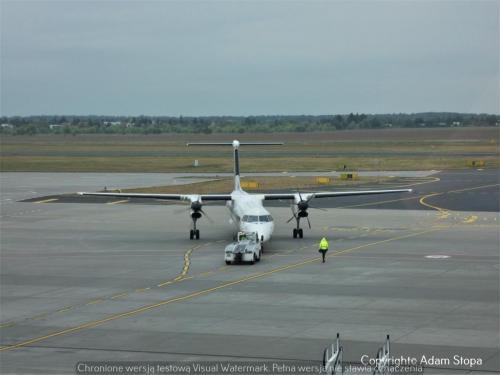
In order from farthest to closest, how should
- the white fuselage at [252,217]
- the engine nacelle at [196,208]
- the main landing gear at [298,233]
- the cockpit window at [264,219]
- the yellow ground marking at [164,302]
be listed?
A: the main landing gear at [298,233] → the engine nacelle at [196,208] → the cockpit window at [264,219] → the white fuselage at [252,217] → the yellow ground marking at [164,302]

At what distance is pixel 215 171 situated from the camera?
115 meters

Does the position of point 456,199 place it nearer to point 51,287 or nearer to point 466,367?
point 51,287

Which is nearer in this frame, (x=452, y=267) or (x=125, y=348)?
(x=125, y=348)

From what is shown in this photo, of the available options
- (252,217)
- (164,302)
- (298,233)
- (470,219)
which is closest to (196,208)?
(252,217)

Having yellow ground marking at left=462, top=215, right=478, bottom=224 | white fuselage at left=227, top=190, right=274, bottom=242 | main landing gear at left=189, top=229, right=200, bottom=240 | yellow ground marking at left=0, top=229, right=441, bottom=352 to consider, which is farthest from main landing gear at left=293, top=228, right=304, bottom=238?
yellow ground marking at left=462, top=215, right=478, bottom=224

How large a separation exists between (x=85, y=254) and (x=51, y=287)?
994 cm

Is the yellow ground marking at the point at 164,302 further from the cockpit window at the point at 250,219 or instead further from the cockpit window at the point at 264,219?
the cockpit window at the point at 250,219

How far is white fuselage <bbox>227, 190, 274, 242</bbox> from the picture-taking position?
45781 mm

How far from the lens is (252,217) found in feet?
152

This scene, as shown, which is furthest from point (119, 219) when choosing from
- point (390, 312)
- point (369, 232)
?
point (390, 312)

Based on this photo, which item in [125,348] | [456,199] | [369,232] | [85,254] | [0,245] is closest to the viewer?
[125,348]

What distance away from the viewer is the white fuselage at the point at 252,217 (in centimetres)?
4578

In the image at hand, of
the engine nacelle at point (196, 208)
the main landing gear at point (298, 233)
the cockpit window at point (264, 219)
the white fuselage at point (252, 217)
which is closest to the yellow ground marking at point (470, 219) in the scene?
the main landing gear at point (298, 233)

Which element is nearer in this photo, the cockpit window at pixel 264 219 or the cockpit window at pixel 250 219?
the cockpit window at pixel 250 219
